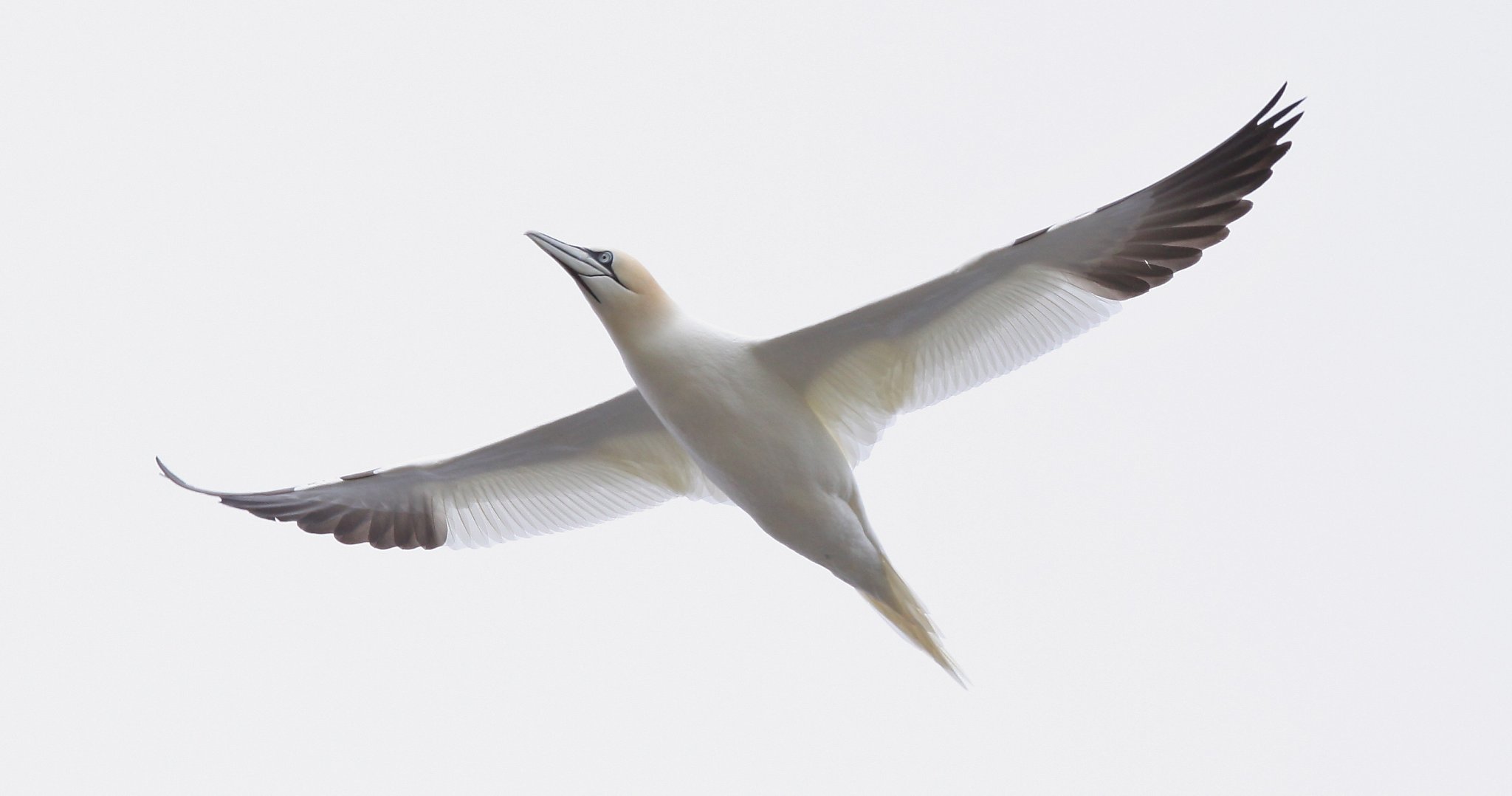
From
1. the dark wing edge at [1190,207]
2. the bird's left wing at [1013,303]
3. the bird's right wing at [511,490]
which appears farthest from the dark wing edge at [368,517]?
the dark wing edge at [1190,207]

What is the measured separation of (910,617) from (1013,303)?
7.26ft

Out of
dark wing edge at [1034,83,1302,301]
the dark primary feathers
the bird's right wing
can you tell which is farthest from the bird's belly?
dark wing edge at [1034,83,1302,301]

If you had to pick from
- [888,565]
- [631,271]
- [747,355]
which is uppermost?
[631,271]

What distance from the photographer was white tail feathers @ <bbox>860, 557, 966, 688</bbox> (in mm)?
10195

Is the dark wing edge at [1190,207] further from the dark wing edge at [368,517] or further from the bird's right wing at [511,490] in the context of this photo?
the dark wing edge at [368,517]

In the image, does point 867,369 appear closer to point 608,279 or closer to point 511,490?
point 608,279

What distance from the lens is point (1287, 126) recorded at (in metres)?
8.78

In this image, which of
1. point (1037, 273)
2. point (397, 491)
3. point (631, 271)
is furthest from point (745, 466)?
point (397, 491)

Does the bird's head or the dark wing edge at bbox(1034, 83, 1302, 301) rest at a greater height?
the bird's head

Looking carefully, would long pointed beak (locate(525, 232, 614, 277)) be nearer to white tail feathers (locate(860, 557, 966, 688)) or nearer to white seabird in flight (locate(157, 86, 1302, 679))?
white seabird in flight (locate(157, 86, 1302, 679))

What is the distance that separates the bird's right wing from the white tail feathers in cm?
139

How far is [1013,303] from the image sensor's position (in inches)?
375

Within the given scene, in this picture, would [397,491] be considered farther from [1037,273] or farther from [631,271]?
[1037,273]

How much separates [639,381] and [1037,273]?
2442 millimetres
